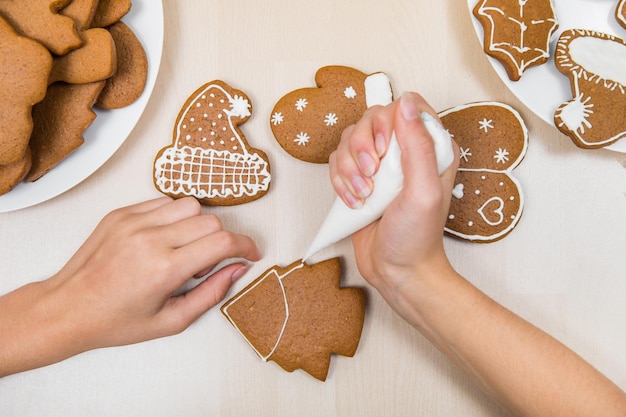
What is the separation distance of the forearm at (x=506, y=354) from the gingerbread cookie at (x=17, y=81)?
590mm

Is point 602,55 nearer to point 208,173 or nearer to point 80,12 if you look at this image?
point 208,173

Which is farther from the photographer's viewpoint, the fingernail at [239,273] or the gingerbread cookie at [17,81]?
the fingernail at [239,273]

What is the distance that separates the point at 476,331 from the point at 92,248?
1.93 ft

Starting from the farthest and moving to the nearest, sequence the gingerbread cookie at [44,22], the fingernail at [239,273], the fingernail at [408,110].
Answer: the fingernail at [239,273] → the gingerbread cookie at [44,22] → the fingernail at [408,110]

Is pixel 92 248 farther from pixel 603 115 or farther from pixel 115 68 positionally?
pixel 603 115

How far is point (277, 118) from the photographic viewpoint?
0.88 meters

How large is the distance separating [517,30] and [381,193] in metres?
0.38

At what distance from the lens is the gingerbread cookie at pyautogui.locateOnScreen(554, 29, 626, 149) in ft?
2.77

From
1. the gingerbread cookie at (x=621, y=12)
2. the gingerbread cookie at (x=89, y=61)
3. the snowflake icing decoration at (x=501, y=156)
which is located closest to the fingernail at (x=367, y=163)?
the snowflake icing decoration at (x=501, y=156)

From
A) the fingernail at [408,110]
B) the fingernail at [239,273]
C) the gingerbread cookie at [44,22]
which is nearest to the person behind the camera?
the fingernail at [408,110]

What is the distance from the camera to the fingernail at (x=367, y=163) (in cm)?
70

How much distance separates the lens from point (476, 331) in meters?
0.76

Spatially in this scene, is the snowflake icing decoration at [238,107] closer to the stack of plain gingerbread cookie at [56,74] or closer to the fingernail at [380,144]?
the stack of plain gingerbread cookie at [56,74]

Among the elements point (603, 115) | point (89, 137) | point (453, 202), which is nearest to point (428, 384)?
point (453, 202)
